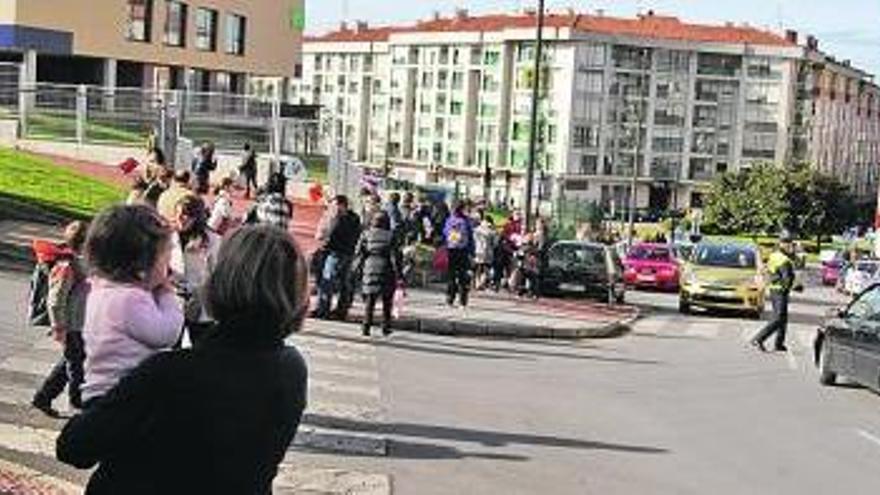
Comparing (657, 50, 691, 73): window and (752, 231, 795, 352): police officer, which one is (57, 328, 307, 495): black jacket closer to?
(752, 231, 795, 352): police officer

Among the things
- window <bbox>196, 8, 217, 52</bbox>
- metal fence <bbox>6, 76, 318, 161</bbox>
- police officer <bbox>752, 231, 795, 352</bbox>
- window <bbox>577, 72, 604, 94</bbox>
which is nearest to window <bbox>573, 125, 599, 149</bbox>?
window <bbox>577, 72, 604, 94</bbox>

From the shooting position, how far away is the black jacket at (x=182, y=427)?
3668mm

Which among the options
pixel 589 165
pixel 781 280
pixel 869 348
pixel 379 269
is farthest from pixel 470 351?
pixel 589 165

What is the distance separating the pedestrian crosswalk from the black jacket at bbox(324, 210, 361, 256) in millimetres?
2068

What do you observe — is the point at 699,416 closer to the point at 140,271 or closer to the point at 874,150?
the point at 140,271

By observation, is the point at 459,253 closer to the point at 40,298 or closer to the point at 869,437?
the point at 869,437

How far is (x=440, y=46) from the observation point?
150 metres

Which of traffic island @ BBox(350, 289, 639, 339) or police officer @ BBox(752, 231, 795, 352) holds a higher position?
police officer @ BBox(752, 231, 795, 352)

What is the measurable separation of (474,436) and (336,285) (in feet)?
25.7

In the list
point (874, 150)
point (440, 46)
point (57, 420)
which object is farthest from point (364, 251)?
point (874, 150)

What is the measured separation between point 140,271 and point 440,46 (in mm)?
146897

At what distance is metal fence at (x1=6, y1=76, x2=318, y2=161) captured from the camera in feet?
131

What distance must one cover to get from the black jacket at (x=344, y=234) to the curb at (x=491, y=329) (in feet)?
3.99

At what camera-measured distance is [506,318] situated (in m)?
23.2
